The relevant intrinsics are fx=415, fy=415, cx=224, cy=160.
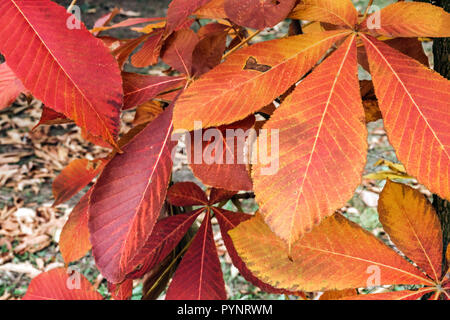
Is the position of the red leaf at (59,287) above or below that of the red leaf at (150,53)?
below

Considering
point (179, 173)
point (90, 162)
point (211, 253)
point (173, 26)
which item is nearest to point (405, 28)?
point (173, 26)

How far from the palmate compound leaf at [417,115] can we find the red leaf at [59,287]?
1.43 ft

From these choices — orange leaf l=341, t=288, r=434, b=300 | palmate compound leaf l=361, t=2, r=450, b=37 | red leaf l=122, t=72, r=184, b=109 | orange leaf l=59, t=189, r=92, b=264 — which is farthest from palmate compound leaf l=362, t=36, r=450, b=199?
orange leaf l=59, t=189, r=92, b=264

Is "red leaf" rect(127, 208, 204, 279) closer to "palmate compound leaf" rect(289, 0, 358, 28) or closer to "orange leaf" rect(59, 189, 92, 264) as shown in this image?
"orange leaf" rect(59, 189, 92, 264)

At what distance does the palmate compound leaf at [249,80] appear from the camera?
0.39 meters

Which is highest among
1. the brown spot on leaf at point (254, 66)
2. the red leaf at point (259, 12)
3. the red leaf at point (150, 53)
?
Result: the red leaf at point (259, 12)

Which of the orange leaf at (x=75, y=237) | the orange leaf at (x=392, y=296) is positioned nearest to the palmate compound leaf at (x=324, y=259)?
the orange leaf at (x=392, y=296)

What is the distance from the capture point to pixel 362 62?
0.53 metres

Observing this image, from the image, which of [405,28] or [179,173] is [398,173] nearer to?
[405,28]

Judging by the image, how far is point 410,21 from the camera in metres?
0.41

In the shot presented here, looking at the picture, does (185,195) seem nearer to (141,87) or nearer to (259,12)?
(141,87)

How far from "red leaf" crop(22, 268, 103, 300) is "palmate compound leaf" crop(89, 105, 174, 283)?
0.65 ft

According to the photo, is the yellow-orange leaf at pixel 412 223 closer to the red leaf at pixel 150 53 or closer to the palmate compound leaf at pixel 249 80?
the palmate compound leaf at pixel 249 80
